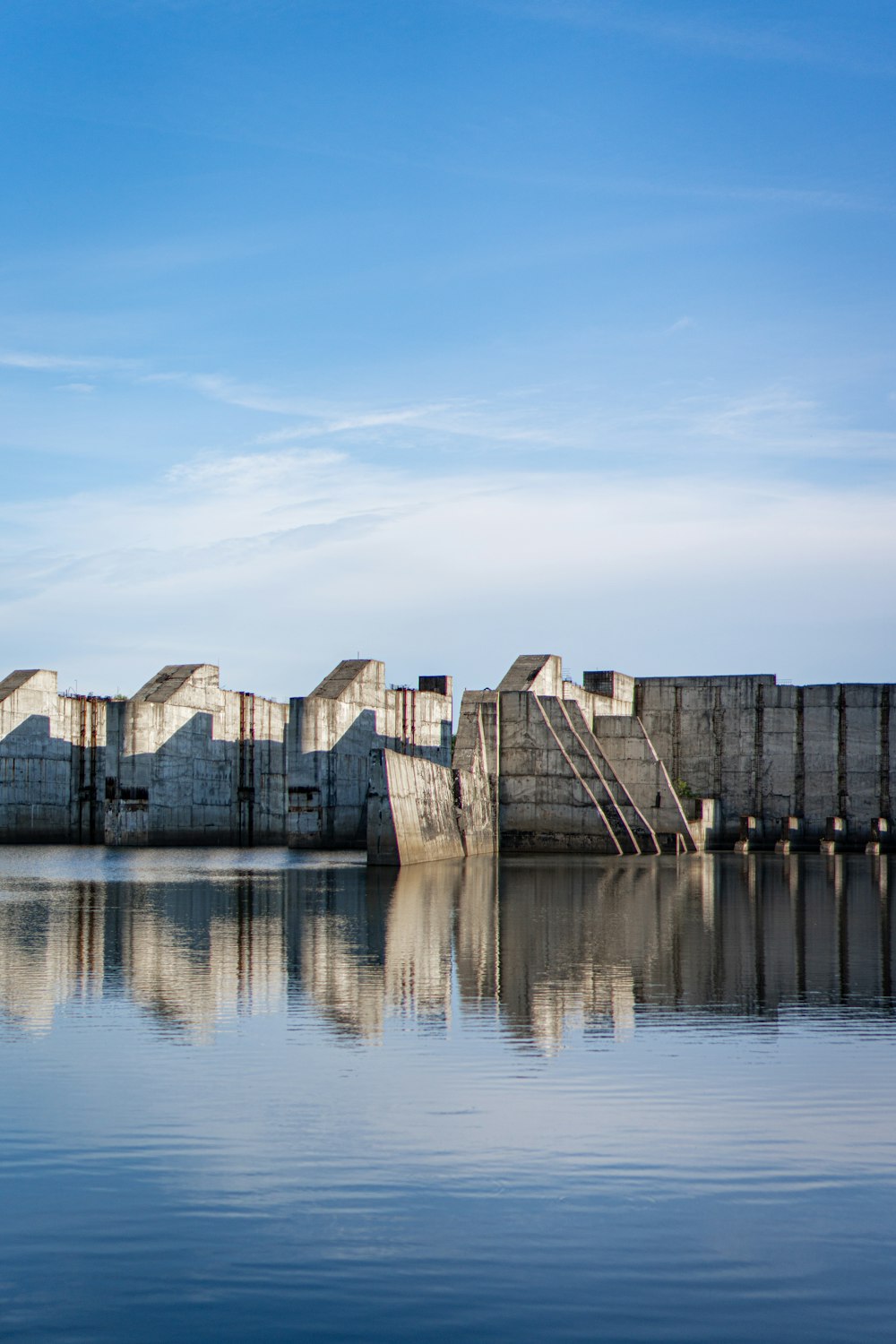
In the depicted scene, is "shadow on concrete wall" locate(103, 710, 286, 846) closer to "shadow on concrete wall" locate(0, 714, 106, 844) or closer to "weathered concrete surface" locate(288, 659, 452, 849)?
"shadow on concrete wall" locate(0, 714, 106, 844)

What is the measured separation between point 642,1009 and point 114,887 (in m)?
18.2

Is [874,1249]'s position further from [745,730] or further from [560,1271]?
[745,730]

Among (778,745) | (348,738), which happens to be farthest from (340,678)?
(778,745)

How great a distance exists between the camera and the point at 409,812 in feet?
121

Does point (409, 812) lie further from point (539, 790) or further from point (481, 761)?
point (539, 790)

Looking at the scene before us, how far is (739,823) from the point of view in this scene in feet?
193

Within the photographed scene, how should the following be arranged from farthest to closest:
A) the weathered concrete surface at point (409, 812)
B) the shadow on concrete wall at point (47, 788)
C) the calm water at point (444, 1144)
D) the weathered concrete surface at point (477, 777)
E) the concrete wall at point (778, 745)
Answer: the concrete wall at point (778, 745) → the shadow on concrete wall at point (47, 788) → the weathered concrete surface at point (477, 777) → the weathered concrete surface at point (409, 812) → the calm water at point (444, 1144)

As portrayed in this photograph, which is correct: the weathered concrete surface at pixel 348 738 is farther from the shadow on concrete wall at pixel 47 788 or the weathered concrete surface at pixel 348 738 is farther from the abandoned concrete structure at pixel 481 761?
the shadow on concrete wall at pixel 47 788

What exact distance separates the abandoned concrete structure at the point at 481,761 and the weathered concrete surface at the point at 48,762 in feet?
0.23

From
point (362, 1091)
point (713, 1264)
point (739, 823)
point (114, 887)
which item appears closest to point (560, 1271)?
point (713, 1264)

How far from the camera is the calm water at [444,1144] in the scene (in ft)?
18.0

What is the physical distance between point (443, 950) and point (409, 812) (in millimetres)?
19725

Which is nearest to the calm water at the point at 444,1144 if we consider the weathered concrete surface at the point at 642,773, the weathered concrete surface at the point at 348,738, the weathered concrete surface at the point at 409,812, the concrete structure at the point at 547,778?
the weathered concrete surface at the point at 409,812

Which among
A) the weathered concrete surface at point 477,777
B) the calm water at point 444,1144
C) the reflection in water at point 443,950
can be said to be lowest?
the reflection in water at point 443,950
